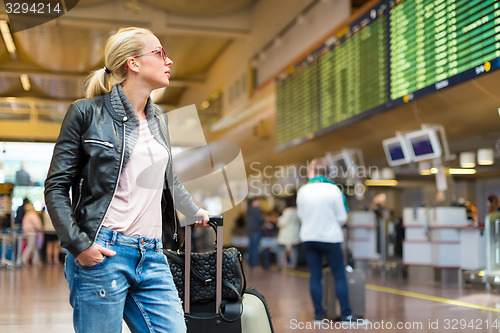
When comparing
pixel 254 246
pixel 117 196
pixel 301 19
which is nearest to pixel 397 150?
pixel 301 19

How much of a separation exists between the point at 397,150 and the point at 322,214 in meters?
3.49

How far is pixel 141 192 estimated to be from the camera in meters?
2.18

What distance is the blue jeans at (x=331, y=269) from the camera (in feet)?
21.1

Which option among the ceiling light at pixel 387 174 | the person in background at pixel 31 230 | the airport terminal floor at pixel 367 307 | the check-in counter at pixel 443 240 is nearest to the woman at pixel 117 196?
the airport terminal floor at pixel 367 307

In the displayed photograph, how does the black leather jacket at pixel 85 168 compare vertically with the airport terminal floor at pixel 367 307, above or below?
above

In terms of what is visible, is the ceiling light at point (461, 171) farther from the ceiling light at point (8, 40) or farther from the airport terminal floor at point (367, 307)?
the ceiling light at point (8, 40)

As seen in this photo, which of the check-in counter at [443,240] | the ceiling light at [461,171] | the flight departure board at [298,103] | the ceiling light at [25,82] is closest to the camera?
the flight departure board at [298,103]

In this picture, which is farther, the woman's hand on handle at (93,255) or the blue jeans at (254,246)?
the blue jeans at (254,246)

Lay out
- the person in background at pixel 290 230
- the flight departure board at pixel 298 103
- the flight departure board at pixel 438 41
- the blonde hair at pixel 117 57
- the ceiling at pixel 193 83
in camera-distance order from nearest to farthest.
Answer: the blonde hair at pixel 117 57 → the flight departure board at pixel 438 41 → the ceiling at pixel 193 83 → the flight departure board at pixel 298 103 → the person in background at pixel 290 230

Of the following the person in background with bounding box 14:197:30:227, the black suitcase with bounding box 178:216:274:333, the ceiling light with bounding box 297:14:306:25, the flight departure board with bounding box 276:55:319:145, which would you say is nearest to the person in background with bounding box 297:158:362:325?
the black suitcase with bounding box 178:216:274:333

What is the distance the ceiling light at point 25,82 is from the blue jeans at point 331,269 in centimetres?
1256

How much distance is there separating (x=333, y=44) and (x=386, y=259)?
6568mm

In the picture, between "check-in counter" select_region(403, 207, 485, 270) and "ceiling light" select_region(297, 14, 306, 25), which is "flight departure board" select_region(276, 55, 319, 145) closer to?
"ceiling light" select_region(297, 14, 306, 25)

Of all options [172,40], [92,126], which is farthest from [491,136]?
[92,126]
